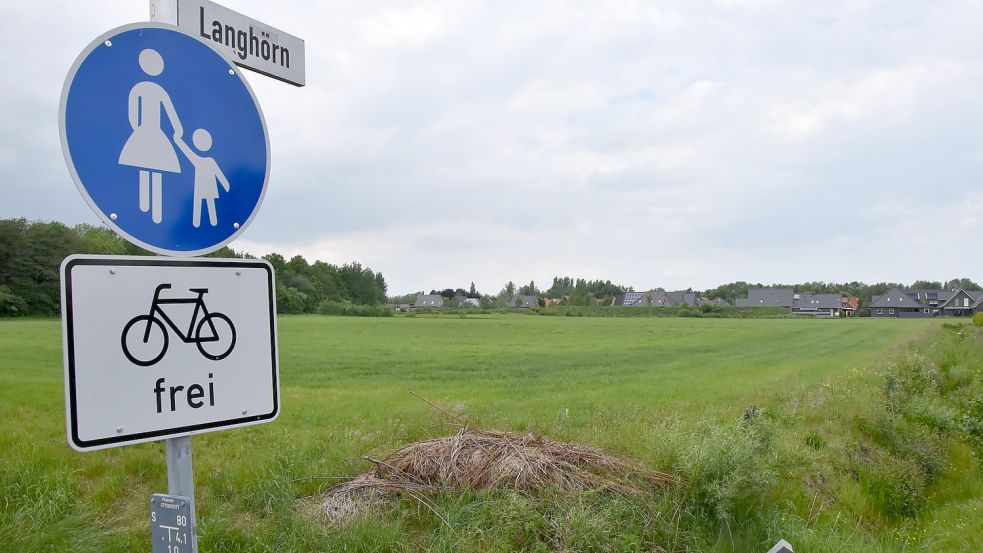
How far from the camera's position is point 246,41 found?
3.04 metres

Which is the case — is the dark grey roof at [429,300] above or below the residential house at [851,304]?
above

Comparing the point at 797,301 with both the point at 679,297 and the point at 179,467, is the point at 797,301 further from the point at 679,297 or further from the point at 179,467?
the point at 179,467

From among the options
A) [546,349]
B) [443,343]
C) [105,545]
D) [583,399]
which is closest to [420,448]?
[105,545]

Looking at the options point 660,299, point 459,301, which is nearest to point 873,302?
point 660,299

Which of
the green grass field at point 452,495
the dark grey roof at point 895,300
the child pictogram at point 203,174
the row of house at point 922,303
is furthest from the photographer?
the dark grey roof at point 895,300

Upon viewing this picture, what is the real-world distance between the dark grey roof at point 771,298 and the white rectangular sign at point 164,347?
138 metres

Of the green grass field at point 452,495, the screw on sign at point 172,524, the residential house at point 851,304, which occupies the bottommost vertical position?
the residential house at point 851,304

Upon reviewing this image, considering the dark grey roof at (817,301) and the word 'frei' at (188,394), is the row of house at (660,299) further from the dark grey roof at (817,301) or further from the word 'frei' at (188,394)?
the word 'frei' at (188,394)

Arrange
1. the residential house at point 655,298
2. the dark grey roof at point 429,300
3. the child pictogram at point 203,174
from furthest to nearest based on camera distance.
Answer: the dark grey roof at point 429,300 → the residential house at point 655,298 → the child pictogram at point 203,174

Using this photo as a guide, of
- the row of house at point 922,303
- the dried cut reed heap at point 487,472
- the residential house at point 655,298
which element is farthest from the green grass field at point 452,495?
the residential house at point 655,298

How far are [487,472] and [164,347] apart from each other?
365cm

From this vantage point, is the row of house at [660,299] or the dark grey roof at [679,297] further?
the dark grey roof at [679,297]

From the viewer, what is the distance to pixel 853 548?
16.0 ft

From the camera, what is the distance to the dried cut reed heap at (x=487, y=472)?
514 cm
